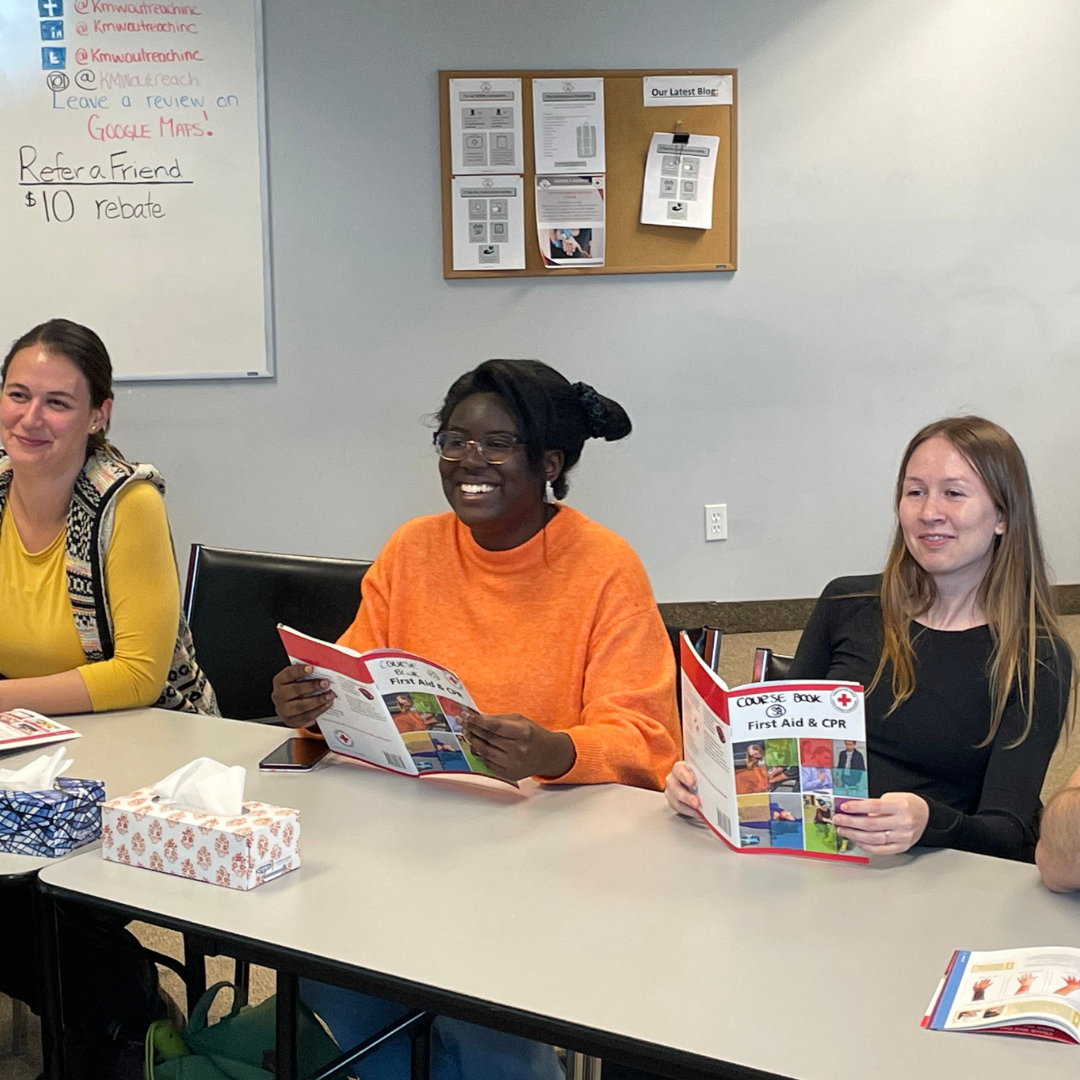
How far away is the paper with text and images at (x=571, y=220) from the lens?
165 inches

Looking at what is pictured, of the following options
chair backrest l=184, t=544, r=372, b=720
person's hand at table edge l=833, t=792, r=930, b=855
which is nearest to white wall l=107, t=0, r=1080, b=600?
chair backrest l=184, t=544, r=372, b=720

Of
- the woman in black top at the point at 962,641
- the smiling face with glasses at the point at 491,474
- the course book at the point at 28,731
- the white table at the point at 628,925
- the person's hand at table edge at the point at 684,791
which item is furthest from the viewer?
the smiling face with glasses at the point at 491,474

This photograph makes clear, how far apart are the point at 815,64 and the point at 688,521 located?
1.59 meters

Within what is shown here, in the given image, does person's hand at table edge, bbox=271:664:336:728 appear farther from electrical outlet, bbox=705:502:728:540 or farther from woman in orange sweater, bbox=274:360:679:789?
electrical outlet, bbox=705:502:728:540

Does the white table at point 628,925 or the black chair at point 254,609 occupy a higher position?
the black chair at point 254,609

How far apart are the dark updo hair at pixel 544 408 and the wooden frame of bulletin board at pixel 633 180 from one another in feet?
7.30

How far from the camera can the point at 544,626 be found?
2035 millimetres

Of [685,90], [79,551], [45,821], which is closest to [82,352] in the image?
[79,551]

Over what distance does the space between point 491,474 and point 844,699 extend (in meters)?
0.78

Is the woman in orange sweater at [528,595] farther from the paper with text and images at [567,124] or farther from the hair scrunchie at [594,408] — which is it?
the paper with text and images at [567,124]

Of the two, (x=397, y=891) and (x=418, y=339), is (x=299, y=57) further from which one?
(x=397, y=891)

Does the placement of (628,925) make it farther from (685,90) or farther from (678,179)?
(685,90)

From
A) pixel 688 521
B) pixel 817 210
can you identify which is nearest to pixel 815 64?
pixel 817 210

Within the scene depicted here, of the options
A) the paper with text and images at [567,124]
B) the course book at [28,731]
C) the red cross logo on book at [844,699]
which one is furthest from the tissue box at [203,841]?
the paper with text and images at [567,124]
